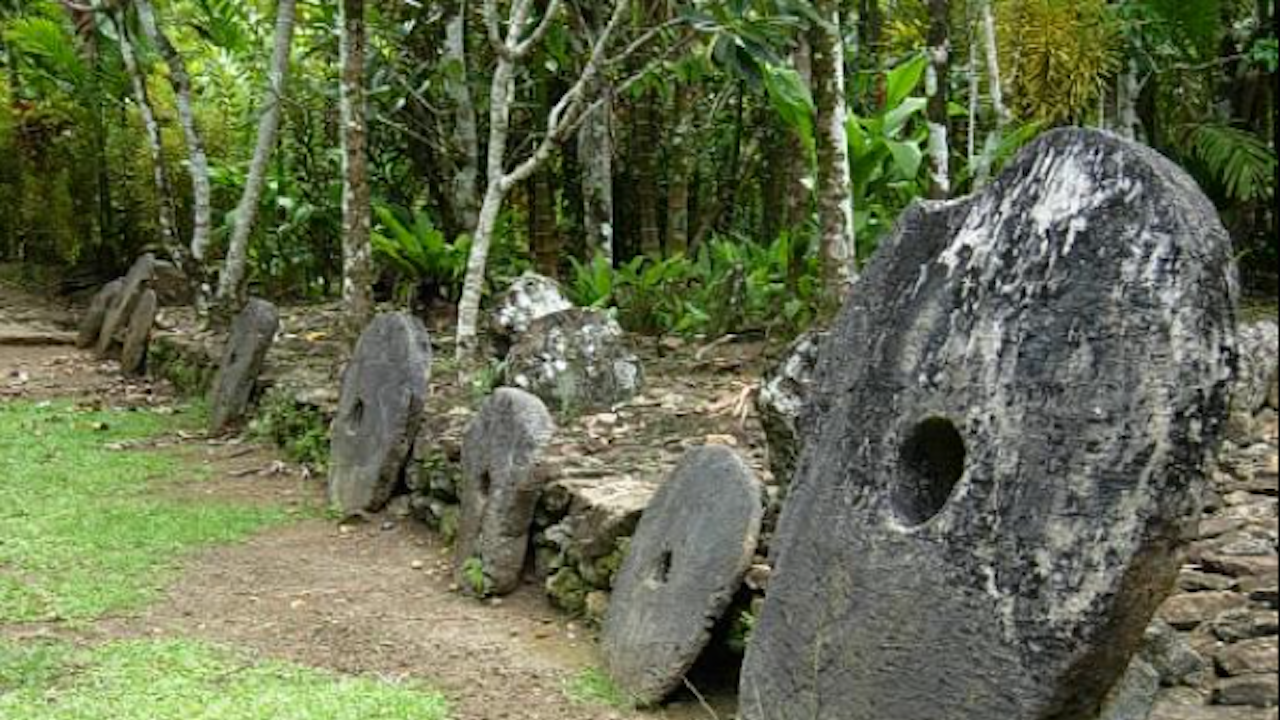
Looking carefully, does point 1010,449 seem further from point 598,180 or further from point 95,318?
point 95,318

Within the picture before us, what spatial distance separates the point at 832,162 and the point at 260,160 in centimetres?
422

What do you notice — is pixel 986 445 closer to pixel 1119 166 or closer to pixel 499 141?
pixel 1119 166

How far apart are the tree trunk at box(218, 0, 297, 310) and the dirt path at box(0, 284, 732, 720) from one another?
260 cm

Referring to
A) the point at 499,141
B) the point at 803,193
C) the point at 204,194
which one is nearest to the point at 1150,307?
the point at 499,141

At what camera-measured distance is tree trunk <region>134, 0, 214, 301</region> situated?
27.8 ft

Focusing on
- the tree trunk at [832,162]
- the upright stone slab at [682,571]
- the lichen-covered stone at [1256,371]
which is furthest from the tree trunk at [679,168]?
the upright stone slab at [682,571]

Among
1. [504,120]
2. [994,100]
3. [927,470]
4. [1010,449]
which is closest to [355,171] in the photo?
[504,120]

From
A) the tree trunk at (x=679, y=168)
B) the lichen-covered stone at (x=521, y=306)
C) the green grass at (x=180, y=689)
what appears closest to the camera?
the green grass at (x=180, y=689)

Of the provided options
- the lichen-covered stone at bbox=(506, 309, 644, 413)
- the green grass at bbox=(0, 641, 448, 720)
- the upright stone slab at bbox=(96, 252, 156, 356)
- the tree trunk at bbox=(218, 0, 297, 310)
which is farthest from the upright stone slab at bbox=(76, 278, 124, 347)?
the green grass at bbox=(0, 641, 448, 720)

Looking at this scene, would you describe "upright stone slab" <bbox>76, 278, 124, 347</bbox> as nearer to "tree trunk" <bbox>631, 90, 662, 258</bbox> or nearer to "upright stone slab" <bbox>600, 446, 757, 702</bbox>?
"tree trunk" <bbox>631, 90, 662, 258</bbox>

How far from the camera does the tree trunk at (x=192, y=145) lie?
8.47 meters

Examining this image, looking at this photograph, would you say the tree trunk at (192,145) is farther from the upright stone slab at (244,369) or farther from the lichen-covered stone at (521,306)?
the lichen-covered stone at (521,306)

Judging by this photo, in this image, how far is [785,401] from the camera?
13.9 ft

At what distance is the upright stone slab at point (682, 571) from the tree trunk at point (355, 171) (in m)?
3.28
